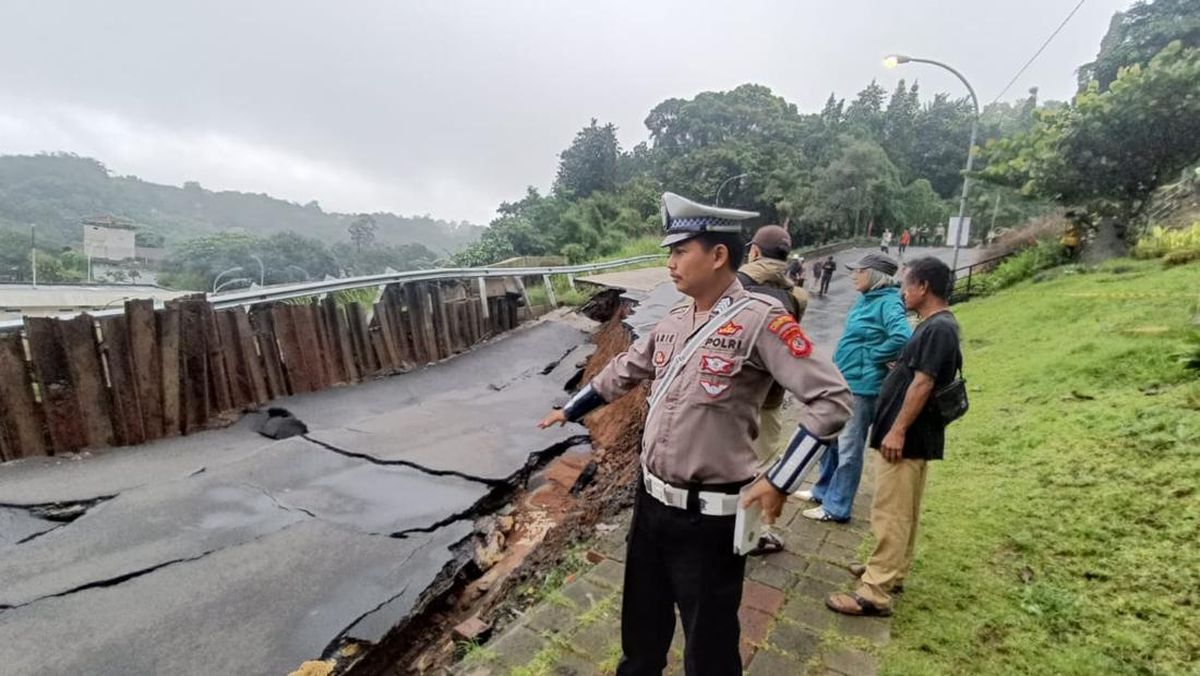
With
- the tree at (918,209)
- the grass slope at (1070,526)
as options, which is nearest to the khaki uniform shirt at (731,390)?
the grass slope at (1070,526)

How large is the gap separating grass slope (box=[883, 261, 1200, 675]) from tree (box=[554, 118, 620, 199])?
111 feet

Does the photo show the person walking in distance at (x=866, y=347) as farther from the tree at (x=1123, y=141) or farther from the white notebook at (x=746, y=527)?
the tree at (x=1123, y=141)

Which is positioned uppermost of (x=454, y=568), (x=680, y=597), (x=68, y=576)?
(x=680, y=597)

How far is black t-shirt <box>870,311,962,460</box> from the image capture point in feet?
8.12

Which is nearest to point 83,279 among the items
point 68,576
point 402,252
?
point 402,252

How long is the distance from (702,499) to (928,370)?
141 cm

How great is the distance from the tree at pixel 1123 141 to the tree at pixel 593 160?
27.1 meters

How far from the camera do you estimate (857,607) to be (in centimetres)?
259

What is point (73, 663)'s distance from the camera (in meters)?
2.43

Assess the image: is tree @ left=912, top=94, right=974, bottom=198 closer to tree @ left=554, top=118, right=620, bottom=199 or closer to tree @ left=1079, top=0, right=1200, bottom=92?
tree @ left=1079, top=0, right=1200, bottom=92

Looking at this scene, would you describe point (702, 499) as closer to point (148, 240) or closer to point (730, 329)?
point (730, 329)

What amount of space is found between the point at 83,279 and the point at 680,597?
4403cm

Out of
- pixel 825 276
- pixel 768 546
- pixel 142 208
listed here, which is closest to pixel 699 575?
pixel 768 546

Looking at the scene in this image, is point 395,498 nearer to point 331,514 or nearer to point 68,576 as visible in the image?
point 331,514
